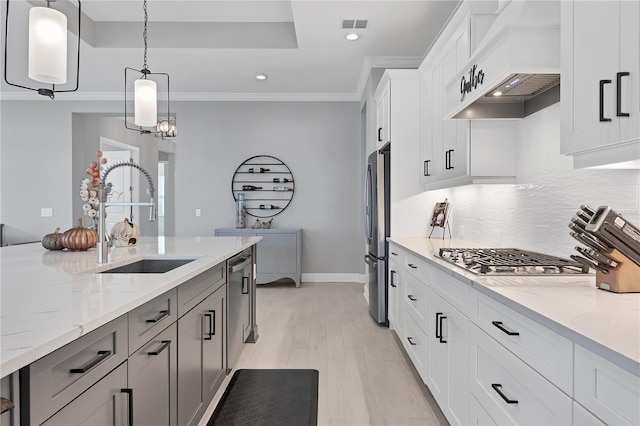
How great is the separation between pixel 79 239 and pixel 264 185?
3.93m

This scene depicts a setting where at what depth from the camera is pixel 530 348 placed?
1.17m

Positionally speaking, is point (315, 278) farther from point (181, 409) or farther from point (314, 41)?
point (181, 409)

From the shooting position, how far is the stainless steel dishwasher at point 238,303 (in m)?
2.62

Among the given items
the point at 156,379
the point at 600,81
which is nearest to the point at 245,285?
the point at 156,379

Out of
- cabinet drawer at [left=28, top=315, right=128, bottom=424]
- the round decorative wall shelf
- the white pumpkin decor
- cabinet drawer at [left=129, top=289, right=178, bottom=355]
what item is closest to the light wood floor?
cabinet drawer at [left=129, top=289, right=178, bottom=355]

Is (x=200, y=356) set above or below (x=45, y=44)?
below

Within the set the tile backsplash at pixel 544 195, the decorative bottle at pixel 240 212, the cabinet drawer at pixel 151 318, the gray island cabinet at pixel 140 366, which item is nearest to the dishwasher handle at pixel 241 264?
the gray island cabinet at pixel 140 366

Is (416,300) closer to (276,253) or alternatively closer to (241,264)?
(241,264)

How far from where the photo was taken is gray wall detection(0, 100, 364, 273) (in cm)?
614

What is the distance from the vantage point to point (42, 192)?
6.16 m

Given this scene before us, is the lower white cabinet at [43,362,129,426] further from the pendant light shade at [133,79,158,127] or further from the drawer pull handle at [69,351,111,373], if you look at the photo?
the pendant light shade at [133,79,158,127]

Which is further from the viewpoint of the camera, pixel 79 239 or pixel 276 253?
pixel 276 253

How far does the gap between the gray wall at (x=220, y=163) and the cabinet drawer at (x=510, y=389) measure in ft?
15.0

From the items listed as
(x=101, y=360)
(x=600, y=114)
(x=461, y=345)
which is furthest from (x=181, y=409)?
(x=600, y=114)
